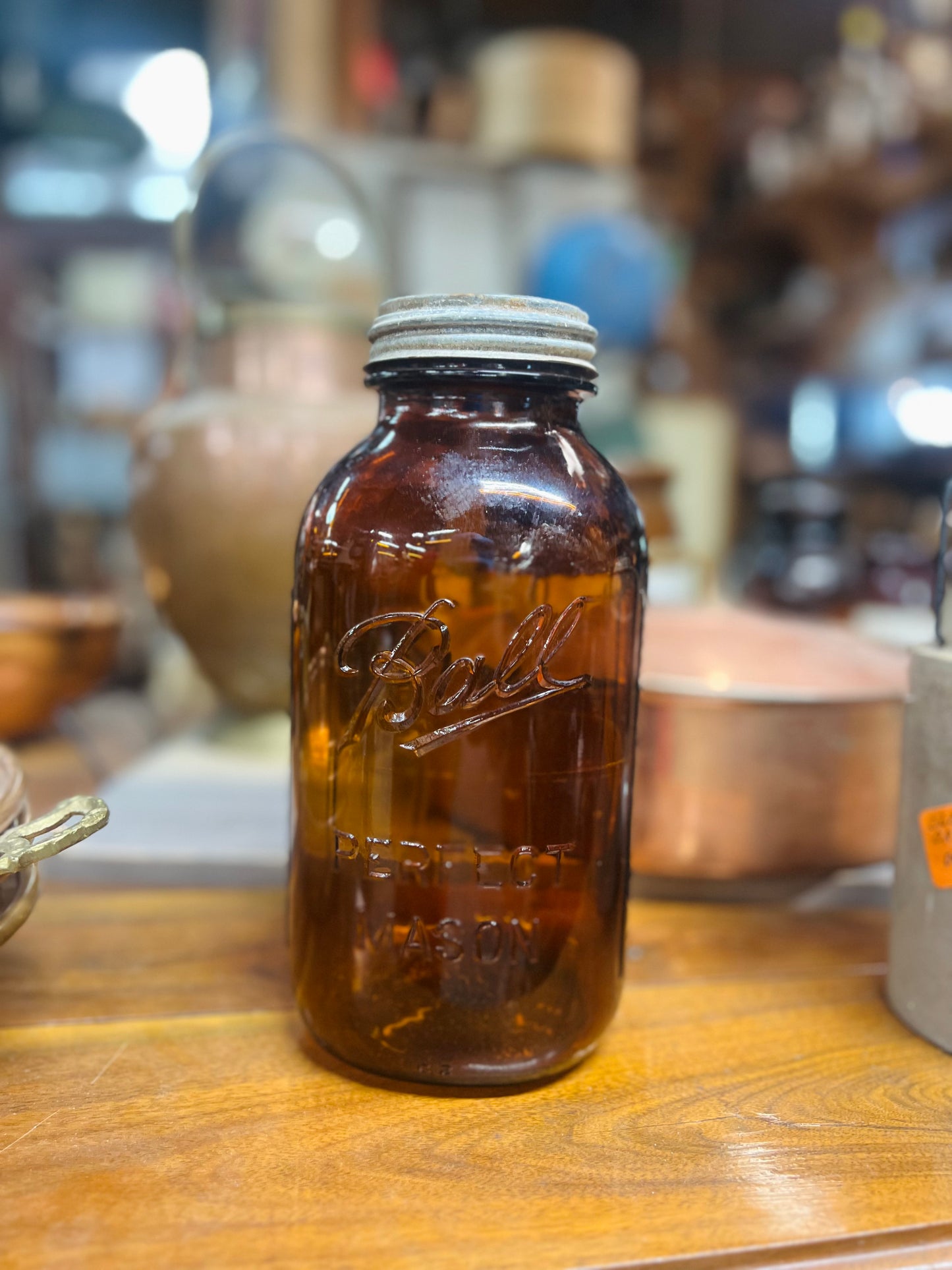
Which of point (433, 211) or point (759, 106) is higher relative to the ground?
point (759, 106)

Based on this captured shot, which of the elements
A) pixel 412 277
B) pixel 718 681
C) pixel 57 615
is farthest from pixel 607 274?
pixel 718 681

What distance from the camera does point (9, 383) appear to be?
3.41 m

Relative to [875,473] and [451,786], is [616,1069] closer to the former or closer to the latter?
[451,786]

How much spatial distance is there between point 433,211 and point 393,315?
208 cm

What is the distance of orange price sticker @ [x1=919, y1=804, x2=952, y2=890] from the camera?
0.39 meters

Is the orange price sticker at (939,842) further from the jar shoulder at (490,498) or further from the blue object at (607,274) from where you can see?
the blue object at (607,274)

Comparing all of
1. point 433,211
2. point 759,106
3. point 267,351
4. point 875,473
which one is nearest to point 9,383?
point 433,211

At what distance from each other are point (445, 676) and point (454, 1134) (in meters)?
0.15

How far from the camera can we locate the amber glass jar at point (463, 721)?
368 millimetres

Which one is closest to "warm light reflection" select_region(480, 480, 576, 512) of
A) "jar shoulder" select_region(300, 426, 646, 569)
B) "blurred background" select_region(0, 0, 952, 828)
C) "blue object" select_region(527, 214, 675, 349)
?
"jar shoulder" select_region(300, 426, 646, 569)

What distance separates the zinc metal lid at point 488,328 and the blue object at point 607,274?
1.60 meters

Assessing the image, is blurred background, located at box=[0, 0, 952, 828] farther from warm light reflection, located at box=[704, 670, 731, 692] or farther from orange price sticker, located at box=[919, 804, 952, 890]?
orange price sticker, located at box=[919, 804, 952, 890]

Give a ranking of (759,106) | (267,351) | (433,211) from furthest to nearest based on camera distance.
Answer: (759,106), (433,211), (267,351)

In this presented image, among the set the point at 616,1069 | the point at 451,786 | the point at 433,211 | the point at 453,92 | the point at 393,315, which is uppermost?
the point at 453,92
